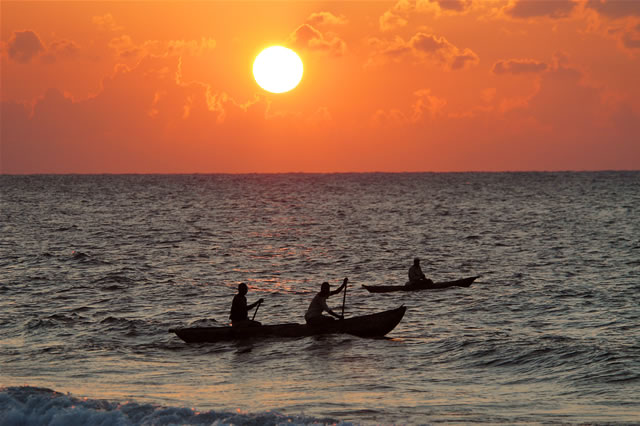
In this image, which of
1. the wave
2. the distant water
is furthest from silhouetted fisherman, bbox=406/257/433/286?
the wave

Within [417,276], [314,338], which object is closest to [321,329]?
[314,338]

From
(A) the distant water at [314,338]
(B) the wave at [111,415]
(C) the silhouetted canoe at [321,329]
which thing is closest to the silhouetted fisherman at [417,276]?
(A) the distant water at [314,338]

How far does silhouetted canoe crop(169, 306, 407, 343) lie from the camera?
22.1 meters

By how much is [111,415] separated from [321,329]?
32.7ft

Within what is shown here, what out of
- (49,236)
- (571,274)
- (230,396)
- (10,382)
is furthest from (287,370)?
(49,236)

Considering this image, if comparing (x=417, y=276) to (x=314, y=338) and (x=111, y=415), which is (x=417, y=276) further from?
(x=111, y=415)

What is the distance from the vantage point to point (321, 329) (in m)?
22.5

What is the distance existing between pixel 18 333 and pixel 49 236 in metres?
35.2

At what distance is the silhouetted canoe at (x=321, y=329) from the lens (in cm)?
2211

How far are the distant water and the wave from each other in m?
0.03

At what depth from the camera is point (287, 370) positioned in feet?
61.0

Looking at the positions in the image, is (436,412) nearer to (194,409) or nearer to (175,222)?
(194,409)

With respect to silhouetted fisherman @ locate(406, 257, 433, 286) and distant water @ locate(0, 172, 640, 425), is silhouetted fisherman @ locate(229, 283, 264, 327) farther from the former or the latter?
silhouetted fisherman @ locate(406, 257, 433, 286)

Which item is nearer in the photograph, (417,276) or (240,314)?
(240,314)
